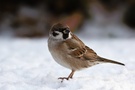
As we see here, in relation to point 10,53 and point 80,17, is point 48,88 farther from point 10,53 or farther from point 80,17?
point 80,17

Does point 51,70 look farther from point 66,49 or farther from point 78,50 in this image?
point 66,49

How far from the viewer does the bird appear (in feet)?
16.7

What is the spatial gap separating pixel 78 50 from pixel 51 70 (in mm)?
913

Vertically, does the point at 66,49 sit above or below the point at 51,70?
above

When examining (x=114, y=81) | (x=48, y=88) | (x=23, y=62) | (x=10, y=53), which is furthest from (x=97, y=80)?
(x=10, y=53)

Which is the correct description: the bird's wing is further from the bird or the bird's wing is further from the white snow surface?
the white snow surface

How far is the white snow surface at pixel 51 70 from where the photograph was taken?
191 inches

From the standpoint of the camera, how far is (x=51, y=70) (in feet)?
20.1

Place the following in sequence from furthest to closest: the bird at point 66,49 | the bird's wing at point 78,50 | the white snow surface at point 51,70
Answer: the bird's wing at point 78,50
the bird at point 66,49
the white snow surface at point 51,70

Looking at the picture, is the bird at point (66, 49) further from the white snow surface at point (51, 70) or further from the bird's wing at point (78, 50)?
the white snow surface at point (51, 70)

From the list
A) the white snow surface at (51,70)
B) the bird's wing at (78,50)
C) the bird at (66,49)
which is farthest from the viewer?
the bird's wing at (78,50)

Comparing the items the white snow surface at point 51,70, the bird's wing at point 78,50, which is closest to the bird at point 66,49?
the bird's wing at point 78,50

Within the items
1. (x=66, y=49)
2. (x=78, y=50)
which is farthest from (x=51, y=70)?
(x=66, y=49)

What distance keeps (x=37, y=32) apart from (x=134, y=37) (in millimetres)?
2619
